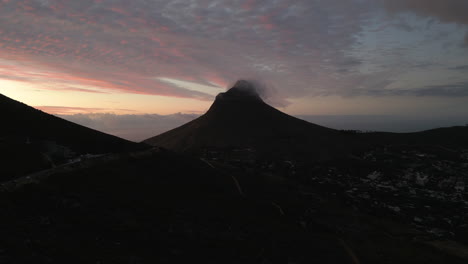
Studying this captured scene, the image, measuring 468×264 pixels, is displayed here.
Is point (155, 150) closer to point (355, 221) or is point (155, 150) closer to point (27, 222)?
point (27, 222)

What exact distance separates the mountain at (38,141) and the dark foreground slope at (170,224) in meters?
5.21

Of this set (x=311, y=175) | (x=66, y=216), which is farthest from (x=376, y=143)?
(x=66, y=216)

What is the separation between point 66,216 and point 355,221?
4842cm

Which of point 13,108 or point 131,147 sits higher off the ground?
point 13,108

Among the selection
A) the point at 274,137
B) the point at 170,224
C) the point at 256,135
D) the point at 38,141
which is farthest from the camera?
the point at 256,135

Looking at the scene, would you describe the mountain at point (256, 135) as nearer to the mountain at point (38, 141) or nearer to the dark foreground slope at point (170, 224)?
the mountain at point (38, 141)

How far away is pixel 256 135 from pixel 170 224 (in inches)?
4867

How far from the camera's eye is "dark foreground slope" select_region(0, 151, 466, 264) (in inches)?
955

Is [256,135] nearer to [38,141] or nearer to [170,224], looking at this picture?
[38,141]

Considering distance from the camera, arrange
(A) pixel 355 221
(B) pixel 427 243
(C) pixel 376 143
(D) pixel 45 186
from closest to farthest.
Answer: (D) pixel 45 186
(B) pixel 427 243
(A) pixel 355 221
(C) pixel 376 143

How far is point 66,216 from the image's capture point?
29.0m

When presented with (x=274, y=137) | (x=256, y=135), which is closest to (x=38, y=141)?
(x=256, y=135)

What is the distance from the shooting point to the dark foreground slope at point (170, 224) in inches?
Answer: 955

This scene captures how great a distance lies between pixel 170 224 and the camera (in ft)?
113
